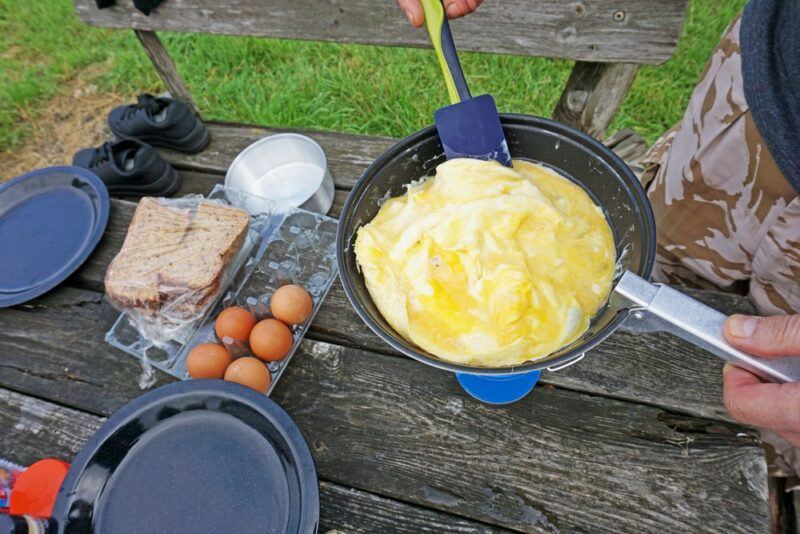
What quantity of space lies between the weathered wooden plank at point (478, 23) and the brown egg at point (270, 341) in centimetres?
150

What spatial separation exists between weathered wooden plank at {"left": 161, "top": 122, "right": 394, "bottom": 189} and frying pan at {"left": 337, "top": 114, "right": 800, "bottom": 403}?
2.95ft

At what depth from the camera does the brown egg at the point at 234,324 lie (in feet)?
4.91

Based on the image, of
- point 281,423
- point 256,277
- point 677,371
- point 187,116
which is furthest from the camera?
point 187,116

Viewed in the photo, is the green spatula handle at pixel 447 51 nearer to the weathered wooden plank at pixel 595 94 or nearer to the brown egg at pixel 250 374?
the brown egg at pixel 250 374

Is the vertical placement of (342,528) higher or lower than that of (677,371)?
higher

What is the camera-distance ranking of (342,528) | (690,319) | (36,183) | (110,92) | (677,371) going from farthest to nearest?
(110,92) < (36,183) < (677,371) < (342,528) < (690,319)

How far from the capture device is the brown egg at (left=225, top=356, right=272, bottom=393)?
4.49 ft

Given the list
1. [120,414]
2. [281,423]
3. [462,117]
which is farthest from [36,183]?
[462,117]

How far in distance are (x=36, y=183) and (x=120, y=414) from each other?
142cm

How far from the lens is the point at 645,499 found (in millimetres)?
1162

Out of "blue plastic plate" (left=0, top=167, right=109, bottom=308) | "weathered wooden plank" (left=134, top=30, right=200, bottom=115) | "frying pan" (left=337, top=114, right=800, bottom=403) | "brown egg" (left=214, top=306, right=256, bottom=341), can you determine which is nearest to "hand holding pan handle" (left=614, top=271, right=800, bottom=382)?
"frying pan" (left=337, top=114, right=800, bottom=403)

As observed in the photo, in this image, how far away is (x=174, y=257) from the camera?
5.58 feet

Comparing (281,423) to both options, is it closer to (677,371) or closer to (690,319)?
(690,319)

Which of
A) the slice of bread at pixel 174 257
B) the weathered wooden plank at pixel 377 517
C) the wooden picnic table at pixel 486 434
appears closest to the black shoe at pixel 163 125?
the slice of bread at pixel 174 257
